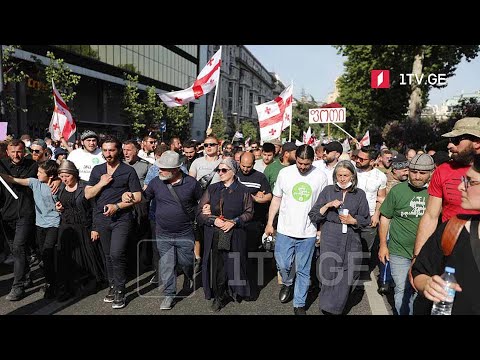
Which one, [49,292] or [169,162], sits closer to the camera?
[169,162]

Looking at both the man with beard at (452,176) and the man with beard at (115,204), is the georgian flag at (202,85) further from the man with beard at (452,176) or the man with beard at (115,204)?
the man with beard at (452,176)

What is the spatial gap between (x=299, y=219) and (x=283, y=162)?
227 cm

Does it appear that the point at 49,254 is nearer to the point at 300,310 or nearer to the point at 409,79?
the point at 300,310

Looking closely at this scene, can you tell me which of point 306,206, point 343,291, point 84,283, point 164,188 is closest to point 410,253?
point 343,291

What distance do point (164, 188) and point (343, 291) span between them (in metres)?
2.30

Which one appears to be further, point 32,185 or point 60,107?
point 60,107

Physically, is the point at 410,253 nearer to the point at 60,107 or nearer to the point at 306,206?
the point at 306,206

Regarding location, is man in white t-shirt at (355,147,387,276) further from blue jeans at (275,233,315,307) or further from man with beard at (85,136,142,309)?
man with beard at (85,136,142,309)

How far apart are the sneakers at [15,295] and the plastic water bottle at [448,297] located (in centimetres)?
463

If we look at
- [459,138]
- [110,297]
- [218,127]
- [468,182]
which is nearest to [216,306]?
[110,297]

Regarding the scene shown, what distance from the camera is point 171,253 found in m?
5.09

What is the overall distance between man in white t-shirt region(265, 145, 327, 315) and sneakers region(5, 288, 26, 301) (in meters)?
3.08

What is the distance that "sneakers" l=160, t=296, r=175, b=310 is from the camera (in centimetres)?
495

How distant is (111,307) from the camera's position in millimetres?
4957
